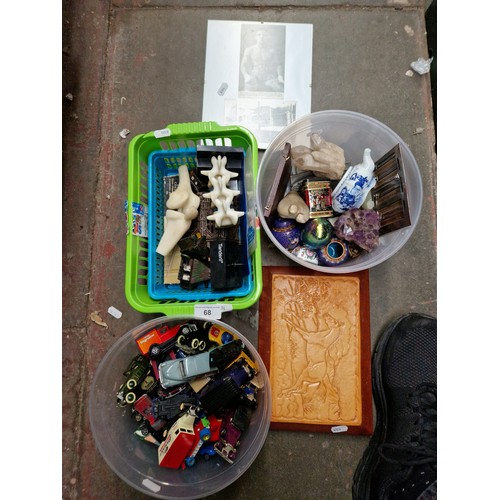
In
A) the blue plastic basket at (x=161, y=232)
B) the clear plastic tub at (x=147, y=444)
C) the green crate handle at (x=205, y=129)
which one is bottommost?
the clear plastic tub at (x=147, y=444)

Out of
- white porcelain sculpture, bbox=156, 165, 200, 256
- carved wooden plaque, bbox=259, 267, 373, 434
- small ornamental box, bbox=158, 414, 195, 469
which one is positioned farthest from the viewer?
carved wooden plaque, bbox=259, 267, 373, 434

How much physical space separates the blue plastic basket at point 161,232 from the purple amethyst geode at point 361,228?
31 centimetres

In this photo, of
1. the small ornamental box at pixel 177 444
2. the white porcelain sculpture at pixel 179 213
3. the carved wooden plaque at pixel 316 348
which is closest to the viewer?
the small ornamental box at pixel 177 444

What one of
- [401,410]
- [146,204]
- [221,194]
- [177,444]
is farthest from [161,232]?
[401,410]

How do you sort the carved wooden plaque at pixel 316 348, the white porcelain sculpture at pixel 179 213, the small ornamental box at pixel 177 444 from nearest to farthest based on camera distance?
the small ornamental box at pixel 177 444, the white porcelain sculpture at pixel 179 213, the carved wooden plaque at pixel 316 348

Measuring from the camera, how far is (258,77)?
1.39m

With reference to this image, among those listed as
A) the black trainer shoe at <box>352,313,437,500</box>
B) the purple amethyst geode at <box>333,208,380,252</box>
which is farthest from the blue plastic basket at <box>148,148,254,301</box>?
the black trainer shoe at <box>352,313,437,500</box>

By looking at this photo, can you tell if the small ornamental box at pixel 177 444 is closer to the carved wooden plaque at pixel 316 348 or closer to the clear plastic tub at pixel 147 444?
the clear plastic tub at pixel 147 444

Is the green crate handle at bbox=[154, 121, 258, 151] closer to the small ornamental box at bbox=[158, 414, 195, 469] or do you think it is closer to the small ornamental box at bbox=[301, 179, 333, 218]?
the small ornamental box at bbox=[301, 179, 333, 218]

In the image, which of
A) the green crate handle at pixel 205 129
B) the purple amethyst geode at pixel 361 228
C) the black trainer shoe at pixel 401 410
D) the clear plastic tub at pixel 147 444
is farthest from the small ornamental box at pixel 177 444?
the green crate handle at pixel 205 129

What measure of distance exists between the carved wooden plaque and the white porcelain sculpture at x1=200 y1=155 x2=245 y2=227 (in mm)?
292

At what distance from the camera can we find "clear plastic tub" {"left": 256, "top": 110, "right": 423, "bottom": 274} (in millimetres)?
1137

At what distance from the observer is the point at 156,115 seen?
1.39 m

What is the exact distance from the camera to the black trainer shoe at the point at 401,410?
46.4 inches
